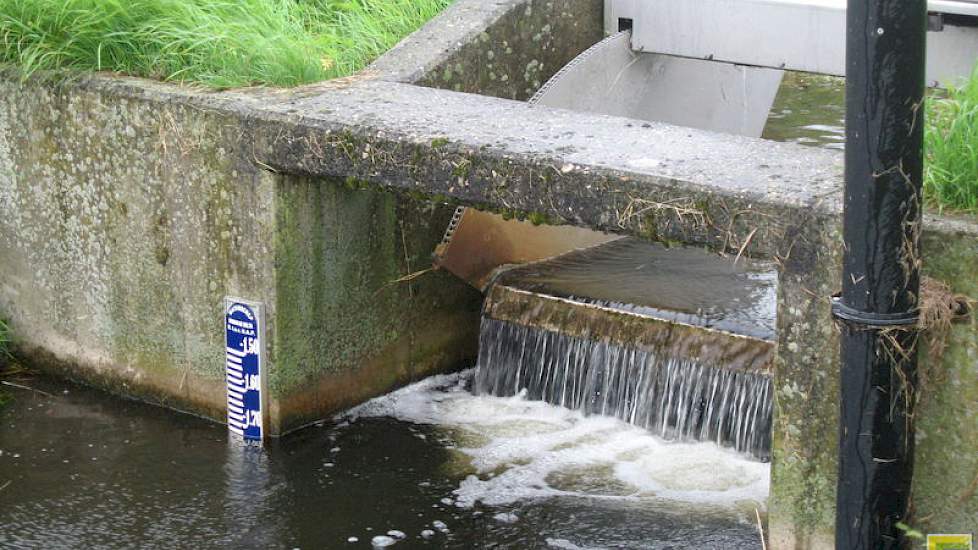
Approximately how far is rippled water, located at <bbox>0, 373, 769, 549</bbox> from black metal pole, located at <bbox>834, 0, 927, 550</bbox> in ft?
4.43

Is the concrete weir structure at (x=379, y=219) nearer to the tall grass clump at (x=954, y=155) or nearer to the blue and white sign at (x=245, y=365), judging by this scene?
the blue and white sign at (x=245, y=365)

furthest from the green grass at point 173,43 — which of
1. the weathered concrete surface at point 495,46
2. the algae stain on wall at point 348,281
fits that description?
the algae stain on wall at point 348,281

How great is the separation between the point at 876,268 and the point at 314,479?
2711mm

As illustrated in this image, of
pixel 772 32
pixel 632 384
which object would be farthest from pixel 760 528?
pixel 772 32

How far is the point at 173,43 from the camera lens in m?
5.65

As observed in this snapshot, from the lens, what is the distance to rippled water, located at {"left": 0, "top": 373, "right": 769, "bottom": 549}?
4812mm

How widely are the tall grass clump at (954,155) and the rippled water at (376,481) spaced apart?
1.31 metres

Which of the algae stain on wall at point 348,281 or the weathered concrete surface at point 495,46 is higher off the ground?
the weathered concrete surface at point 495,46

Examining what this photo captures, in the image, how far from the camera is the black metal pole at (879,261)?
296 cm

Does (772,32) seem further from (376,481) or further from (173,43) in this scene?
(376,481)

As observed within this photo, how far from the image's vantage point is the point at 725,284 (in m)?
6.29

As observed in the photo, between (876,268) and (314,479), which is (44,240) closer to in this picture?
(314,479)

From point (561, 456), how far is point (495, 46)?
185 centimetres

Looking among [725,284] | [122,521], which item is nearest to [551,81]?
[725,284]
